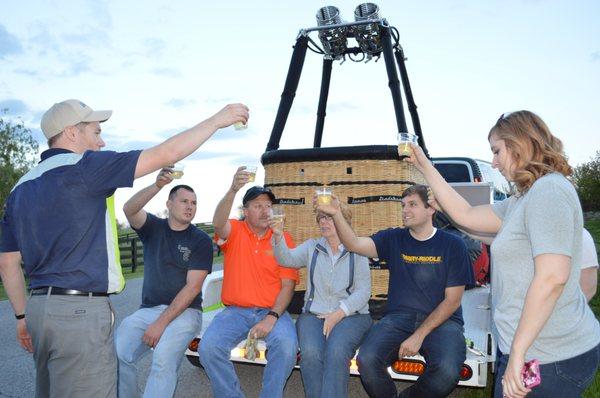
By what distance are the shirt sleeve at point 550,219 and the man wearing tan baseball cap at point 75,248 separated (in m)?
1.52

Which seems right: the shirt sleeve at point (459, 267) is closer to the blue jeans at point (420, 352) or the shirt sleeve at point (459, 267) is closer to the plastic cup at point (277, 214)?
the blue jeans at point (420, 352)

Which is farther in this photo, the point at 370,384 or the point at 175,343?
the point at 175,343

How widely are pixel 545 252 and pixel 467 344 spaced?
88.1 inches

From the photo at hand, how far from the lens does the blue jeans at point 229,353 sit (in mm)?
4348

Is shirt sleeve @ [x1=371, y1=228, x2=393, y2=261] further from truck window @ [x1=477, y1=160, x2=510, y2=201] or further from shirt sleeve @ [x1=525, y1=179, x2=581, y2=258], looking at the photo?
truck window @ [x1=477, y1=160, x2=510, y2=201]

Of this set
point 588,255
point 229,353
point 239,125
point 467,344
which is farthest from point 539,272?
point 229,353

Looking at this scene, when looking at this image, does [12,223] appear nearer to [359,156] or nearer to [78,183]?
[78,183]

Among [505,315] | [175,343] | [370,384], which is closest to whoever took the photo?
[505,315]

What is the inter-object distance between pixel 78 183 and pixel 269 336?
2.20m

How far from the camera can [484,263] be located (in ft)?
19.4

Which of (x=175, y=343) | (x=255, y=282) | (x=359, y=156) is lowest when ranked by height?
(x=175, y=343)

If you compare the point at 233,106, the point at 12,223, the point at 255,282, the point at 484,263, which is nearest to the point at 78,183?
the point at 12,223

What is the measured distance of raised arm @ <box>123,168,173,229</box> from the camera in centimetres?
471

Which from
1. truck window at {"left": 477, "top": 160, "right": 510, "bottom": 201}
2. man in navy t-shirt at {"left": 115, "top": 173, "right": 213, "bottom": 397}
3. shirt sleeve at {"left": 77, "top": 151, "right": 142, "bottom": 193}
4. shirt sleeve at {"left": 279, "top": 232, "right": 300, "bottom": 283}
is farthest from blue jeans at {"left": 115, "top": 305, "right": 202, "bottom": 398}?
truck window at {"left": 477, "top": 160, "right": 510, "bottom": 201}
